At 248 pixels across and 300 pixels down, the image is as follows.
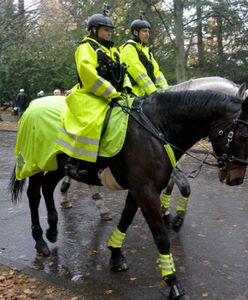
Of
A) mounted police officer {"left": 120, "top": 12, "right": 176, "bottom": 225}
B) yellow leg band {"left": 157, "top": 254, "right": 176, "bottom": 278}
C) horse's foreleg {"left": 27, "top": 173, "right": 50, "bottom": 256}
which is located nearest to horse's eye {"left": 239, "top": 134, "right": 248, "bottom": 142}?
yellow leg band {"left": 157, "top": 254, "right": 176, "bottom": 278}

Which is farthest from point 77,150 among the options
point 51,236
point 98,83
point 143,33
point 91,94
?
point 143,33

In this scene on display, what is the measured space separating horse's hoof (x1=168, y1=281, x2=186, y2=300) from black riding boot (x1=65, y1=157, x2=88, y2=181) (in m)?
1.50

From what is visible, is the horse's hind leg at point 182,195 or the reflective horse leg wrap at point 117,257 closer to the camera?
the reflective horse leg wrap at point 117,257

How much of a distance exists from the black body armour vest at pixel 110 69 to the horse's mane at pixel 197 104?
57cm

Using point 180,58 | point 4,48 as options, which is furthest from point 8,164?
point 4,48

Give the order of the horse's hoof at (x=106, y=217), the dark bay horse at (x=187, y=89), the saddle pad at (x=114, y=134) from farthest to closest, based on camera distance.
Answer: the horse's hoof at (x=106, y=217) < the dark bay horse at (x=187, y=89) < the saddle pad at (x=114, y=134)

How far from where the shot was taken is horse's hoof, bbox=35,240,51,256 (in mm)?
5125

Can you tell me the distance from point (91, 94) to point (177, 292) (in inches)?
86.0

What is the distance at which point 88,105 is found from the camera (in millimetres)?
4289

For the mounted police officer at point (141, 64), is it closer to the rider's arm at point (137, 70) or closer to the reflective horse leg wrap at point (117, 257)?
the rider's arm at point (137, 70)

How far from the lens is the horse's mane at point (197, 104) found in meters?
3.78

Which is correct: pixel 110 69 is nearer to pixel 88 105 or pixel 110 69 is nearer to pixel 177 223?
pixel 88 105

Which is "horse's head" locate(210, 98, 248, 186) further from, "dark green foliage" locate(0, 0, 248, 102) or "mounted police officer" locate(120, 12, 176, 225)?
"dark green foliage" locate(0, 0, 248, 102)

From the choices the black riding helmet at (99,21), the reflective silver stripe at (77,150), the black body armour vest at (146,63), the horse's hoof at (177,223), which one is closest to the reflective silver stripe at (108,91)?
the reflective silver stripe at (77,150)
